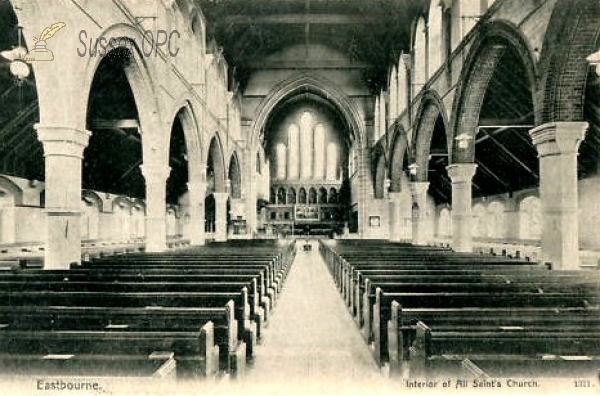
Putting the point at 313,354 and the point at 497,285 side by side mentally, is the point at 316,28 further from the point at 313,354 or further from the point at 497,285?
the point at 313,354

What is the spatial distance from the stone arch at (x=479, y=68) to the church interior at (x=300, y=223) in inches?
2.5

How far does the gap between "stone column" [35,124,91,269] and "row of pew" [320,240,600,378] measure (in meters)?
4.60

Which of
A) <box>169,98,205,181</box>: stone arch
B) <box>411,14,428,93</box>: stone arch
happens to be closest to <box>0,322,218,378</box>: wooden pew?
<box>169,98,205,181</box>: stone arch

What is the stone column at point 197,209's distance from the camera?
17469mm

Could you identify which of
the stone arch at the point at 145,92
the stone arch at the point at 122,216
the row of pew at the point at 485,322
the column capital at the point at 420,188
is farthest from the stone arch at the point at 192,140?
the row of pew at the point at 485,322

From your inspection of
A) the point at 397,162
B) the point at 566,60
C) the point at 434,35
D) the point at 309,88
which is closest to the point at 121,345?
the point at 566,60

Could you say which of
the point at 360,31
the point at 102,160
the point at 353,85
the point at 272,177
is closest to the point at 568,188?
the point at 102,160

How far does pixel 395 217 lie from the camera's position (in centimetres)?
2280

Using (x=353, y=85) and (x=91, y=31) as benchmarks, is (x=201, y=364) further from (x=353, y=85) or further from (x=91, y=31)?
(x=353, y=85)

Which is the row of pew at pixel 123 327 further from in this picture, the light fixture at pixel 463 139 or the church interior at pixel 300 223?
the light fixture at pixel 463 139

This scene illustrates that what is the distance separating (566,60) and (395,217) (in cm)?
1530

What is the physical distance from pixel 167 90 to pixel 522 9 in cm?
898

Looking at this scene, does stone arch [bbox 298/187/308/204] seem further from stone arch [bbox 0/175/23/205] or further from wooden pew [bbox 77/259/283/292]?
wooden pew [bbox 77/259/283/292]

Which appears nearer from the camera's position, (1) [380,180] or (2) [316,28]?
(2) [316,28]
